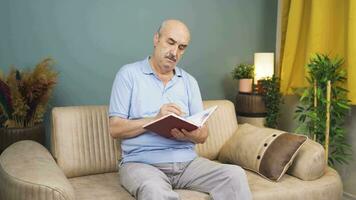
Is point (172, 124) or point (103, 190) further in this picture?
point (103, 190)

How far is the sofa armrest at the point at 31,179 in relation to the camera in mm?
1312

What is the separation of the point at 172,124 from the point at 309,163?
823 millimetres

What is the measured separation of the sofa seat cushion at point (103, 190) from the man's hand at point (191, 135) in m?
0.25

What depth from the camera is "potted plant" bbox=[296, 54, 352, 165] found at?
216 centimetres

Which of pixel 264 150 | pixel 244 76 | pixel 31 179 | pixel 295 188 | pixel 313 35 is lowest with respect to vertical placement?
pixel 295 188

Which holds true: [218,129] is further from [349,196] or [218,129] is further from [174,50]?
[349,196]

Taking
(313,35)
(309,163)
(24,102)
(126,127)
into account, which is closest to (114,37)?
(24,102)

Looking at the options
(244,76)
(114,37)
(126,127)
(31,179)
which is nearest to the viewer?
(31,179)

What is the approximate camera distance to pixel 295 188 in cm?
182

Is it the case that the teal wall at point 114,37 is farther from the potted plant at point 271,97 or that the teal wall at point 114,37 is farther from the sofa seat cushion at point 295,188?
the sofa seat cushion at point 295,188

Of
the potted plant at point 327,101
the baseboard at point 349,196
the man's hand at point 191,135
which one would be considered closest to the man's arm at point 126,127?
the man's hand at point 191,135

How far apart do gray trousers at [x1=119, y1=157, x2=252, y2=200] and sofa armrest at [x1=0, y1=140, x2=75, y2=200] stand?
281 mm

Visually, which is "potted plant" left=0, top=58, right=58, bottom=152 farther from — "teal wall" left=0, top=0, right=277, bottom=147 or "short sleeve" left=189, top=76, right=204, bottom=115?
"short sleeve" left=189, top=76, right=204, bottom=115

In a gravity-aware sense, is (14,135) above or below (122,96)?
below
